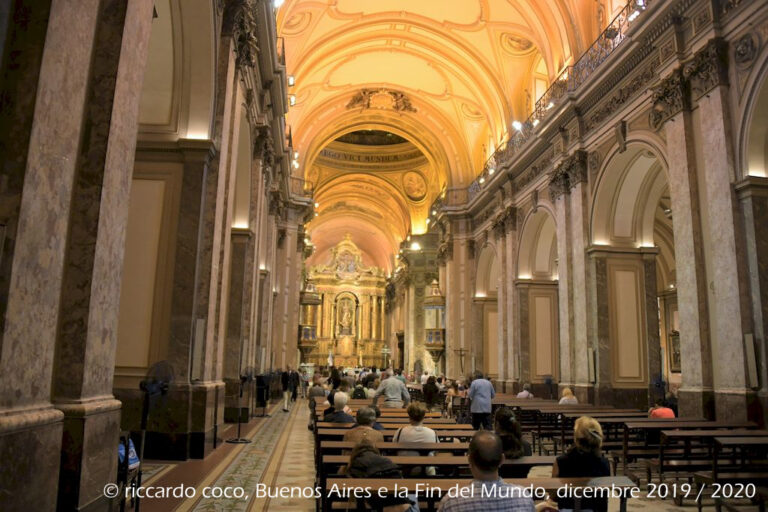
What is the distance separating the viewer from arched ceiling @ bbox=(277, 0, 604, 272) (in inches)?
592

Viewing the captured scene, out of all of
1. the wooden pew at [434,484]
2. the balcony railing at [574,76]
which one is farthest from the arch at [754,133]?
the wooden pew at [434,484]

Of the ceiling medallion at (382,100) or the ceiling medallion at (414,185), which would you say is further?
the ceiling medallion at (414,185)

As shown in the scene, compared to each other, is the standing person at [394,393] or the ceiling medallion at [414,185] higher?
the ceiling medallion at [414,185]

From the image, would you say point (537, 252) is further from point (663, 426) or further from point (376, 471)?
point (376, 471)

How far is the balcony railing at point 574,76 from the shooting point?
1105 centimetres

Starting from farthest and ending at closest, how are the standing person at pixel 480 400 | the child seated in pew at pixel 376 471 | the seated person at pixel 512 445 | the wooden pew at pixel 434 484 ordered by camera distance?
the standing person at pixel 480 400 < the seated person at pixel 512 445 < the child seated in pew at pixel 376 471 < the wooden pew at pixel 434 484

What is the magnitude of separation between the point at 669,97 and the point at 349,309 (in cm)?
3626

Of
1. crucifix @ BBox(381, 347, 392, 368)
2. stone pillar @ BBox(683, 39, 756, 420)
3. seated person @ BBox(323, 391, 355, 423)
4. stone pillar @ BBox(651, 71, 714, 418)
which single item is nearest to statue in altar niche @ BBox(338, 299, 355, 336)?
crucifix @ BBox(381, 347, 392, 368)

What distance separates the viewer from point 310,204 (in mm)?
22641

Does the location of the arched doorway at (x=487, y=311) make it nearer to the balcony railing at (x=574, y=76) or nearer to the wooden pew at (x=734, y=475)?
the balcony railing at (x=574, y=76)

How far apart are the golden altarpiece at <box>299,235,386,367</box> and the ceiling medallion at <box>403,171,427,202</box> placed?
12.7 m

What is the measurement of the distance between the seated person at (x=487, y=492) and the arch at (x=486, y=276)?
18.5m

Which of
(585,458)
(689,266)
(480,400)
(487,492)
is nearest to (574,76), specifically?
(689,266)

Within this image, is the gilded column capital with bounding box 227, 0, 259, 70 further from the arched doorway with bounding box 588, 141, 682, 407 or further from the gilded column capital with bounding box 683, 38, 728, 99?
the arched doorway with bounding box 588, 141, 682, 407
